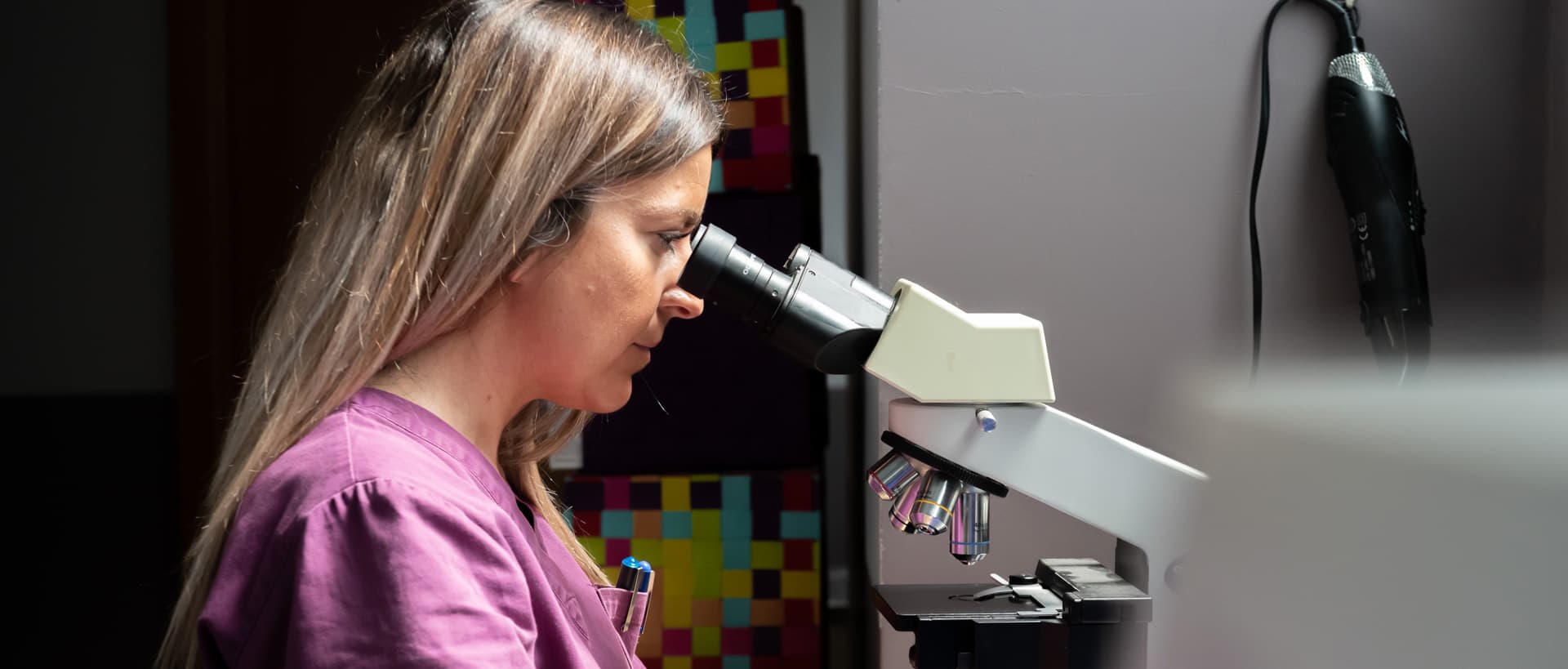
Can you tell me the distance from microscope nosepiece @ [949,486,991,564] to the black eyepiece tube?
0.15 metres

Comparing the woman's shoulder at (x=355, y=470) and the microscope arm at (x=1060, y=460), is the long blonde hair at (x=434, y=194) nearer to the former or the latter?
the woman's shoulder at (x=355, y=470)

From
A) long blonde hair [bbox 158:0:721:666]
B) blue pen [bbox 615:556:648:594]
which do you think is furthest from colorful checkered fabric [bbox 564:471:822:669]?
long blonde hair [bbox 158:0:721:666]

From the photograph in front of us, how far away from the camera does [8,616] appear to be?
7.39 ft

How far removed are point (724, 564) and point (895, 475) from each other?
2.51 ft

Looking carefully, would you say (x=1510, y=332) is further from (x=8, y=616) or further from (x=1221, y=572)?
(x=8, y=616)

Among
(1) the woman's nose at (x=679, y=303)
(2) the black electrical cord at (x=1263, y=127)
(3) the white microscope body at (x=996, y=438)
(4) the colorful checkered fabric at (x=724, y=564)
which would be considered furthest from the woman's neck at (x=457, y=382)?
(2) the black electrical cord at (x=1263, y=127)

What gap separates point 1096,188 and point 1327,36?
35 centimetres

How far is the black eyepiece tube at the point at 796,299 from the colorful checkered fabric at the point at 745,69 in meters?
0.77

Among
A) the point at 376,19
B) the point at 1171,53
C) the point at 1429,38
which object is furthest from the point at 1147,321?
the point at 376,19

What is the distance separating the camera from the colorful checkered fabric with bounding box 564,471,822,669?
1692mm

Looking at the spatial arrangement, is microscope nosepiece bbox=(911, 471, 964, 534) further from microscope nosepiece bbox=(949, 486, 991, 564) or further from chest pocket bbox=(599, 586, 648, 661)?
chest pocket bbox=(599, 586, 648, 661)

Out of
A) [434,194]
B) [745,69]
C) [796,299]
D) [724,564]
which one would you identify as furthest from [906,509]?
[745,69]

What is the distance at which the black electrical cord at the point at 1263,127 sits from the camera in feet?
4.68

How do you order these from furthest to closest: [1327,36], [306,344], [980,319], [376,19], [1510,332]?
[376,19]
[1510,332]
[1327,36]
[980,319]
[306,344]
